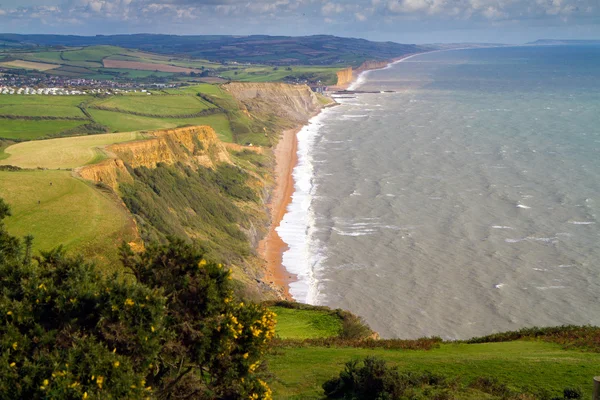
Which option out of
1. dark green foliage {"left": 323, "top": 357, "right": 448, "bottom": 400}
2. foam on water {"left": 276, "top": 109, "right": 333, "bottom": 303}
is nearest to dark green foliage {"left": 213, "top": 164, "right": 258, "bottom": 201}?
foam on water {"left": 276, "top": 109, "right": 333, "bottom": 303}

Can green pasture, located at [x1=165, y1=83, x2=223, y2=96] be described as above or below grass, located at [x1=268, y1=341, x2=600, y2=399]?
below

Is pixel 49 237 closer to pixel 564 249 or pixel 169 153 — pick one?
pixel 169 153

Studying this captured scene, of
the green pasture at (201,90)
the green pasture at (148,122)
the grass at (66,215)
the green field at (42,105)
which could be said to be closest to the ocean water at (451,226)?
the green pasture at (148,122)

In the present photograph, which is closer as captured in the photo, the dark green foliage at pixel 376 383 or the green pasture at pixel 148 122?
the dark green foliage at pixel 376 383

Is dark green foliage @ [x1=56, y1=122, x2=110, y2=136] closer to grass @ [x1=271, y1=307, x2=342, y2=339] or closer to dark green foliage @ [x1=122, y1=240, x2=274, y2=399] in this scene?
grass @ [x1=271, y1=307, x2=342, y2=339]

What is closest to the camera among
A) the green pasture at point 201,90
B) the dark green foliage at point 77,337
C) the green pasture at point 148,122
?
the dark green foliage at point 77,337

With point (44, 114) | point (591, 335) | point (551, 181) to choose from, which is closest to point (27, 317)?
point (591, 335)

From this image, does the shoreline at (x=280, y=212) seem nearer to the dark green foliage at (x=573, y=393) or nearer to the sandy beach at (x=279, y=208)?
the sandy beach at (x=279, y=208)
